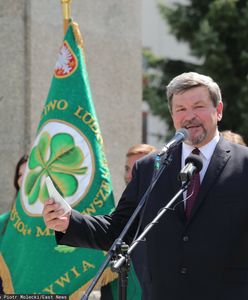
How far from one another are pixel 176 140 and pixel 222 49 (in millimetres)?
10981

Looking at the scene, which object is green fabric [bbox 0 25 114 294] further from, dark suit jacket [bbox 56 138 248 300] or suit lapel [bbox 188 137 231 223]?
suit lapel [bbox 188 137 231 223]

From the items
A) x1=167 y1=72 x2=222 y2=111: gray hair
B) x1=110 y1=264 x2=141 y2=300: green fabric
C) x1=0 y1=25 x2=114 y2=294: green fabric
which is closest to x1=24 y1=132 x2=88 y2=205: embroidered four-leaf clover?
x1=0 y1=25 x2=114 y2=294: green fabric

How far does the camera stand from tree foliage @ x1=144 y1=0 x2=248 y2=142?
1375cm

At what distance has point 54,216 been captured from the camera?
3.20 m

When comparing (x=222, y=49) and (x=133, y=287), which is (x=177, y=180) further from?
(x=222, y=49)

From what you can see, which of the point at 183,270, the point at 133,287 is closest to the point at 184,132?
the point at 183,270

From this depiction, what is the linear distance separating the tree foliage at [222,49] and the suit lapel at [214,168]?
990 cm

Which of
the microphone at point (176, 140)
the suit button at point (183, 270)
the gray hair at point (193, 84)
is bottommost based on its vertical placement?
the suit button at point (183, 270)

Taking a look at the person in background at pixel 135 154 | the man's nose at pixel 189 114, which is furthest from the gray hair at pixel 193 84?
the person in background at pixel 135 154

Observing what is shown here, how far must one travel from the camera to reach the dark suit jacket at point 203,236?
127 inches

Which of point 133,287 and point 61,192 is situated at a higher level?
point 61,192

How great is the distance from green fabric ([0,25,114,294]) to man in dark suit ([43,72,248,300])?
1.53 metres

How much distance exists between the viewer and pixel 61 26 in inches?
240

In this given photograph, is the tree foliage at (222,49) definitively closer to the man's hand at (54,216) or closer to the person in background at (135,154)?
the person in background at (135,154)
